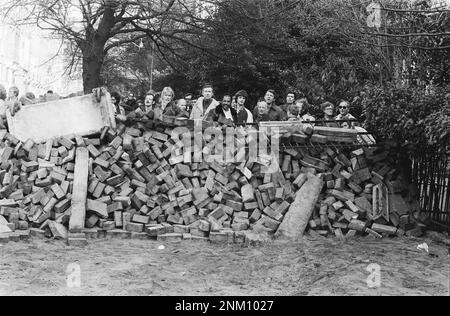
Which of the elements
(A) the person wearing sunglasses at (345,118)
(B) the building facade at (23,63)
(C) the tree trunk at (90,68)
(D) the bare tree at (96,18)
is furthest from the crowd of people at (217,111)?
(B) the building facade at (23,63)

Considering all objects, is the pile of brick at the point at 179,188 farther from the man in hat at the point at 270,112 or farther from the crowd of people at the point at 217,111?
the man in hat at the point at 270,112

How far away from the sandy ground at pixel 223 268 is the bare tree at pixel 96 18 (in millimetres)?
Result: 6508

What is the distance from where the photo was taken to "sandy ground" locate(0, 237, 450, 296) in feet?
16.4

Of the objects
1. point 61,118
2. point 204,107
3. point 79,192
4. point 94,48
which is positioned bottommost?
point 79,192

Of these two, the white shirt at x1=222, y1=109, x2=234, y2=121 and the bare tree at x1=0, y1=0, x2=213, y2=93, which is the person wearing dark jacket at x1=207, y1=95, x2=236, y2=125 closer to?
the white shirt at x1=222, y1=109, x2=234, y2=121

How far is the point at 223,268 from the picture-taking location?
587 centimetres

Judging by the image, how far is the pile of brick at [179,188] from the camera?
7254 mm

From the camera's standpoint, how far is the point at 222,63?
543 inches

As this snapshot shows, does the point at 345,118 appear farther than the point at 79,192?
Yes

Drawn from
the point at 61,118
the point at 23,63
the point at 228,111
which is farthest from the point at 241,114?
the point at 23,63

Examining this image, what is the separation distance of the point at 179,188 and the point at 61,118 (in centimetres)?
222

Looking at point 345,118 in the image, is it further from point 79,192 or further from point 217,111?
point 79,192
